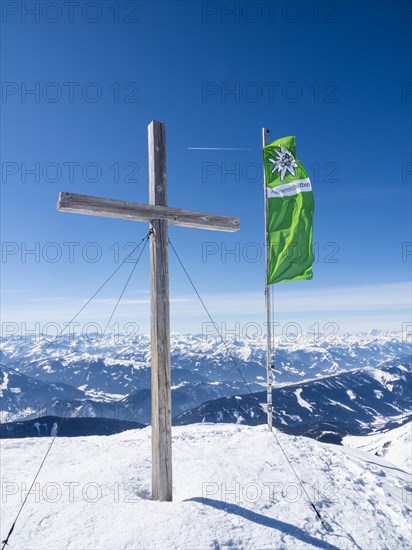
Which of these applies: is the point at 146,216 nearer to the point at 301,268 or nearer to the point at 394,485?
the point at 301,268

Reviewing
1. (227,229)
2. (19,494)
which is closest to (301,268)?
(227,229)

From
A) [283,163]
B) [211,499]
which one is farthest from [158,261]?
[283,163]

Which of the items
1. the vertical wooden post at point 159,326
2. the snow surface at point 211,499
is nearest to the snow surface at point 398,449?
the snow surface at point 211,499

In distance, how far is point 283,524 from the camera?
8.07 meters

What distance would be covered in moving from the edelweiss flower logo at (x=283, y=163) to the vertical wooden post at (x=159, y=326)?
6425 millimetres

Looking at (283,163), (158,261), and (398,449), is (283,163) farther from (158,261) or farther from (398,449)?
(398,449)

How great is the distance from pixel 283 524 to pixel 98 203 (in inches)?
329

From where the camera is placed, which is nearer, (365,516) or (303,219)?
(365,516)

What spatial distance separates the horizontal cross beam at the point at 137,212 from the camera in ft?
27.0

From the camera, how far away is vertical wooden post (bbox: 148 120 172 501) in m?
8.62

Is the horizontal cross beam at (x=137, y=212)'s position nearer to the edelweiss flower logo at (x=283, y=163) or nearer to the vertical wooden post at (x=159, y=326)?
the vertical wooden post at (x=159, y=326)

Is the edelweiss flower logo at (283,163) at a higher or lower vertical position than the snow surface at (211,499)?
higher

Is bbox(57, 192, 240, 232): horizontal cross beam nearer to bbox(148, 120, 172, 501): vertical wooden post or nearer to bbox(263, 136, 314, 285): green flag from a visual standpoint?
bbox(148, 120, 172, 501): vertical wooden post

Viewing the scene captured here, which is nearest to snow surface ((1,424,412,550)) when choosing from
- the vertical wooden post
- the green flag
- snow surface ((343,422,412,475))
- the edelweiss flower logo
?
the vertical wooden post
